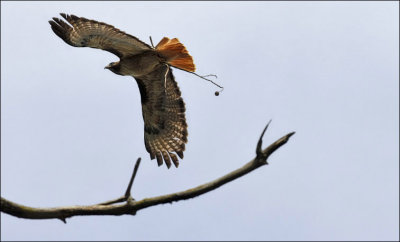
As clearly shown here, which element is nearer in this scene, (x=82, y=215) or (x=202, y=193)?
(x=202, y=193)

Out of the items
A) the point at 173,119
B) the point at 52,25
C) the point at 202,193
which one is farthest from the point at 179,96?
the point at 202,193

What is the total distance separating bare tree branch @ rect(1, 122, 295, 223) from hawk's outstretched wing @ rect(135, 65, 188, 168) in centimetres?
549

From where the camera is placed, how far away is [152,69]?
980 cm

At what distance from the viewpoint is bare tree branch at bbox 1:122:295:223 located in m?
4.01

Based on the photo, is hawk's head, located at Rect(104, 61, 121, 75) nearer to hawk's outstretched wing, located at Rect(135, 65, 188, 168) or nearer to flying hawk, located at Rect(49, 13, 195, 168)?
flying hawk, located at Rect(49, 13, 195, 168)

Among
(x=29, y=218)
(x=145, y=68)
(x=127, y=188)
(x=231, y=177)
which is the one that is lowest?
(x=29, y=218)

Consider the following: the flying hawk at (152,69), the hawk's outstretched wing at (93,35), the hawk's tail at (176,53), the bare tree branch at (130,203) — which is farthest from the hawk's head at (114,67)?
the bare tree branch at (130,203)

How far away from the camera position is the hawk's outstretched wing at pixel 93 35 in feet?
29.5

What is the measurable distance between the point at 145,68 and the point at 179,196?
5.67 m

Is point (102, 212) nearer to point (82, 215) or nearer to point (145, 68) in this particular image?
point (82, 215)

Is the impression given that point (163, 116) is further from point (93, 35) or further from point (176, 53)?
point (93, 35)

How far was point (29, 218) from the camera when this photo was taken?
427 cm

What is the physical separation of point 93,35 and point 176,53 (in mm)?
1202

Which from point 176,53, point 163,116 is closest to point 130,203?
point 176,53
